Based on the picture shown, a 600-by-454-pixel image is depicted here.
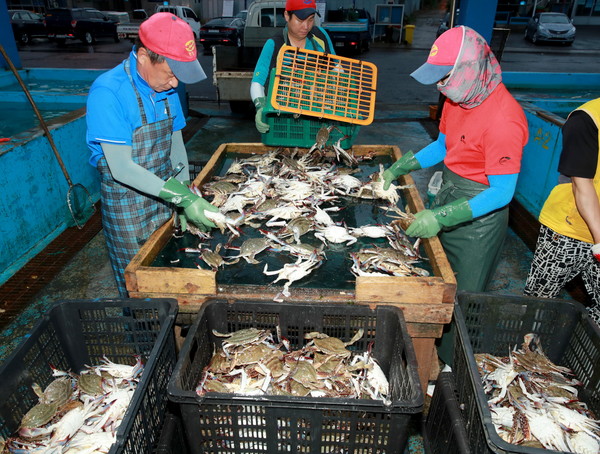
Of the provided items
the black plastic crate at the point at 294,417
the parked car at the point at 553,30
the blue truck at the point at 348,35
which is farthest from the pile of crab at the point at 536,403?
the parked car at the point at 553,30

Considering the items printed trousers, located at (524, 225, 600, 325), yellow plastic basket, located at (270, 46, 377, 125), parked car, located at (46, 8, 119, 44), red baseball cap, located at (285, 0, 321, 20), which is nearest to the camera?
printed trousers, located at (524, 225, 600, 325)

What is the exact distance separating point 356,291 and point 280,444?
86cm

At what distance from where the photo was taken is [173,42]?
7.97 ft

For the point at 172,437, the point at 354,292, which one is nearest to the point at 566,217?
the point at 354,292

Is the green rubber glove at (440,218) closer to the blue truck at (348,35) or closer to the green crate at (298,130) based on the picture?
the green crate at (298,130)

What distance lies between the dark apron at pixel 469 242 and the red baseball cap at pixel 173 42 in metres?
1.92

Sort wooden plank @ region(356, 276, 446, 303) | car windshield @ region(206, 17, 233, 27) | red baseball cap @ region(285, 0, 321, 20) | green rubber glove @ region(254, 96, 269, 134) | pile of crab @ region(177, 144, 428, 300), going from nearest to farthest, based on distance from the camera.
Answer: wooden plank @ region(356, 276, 446, 303) → pile of crab @ region(177, 144, 428, 300) → red baseball cap @ region(285, 0, 321, 20) → green rubber glove @ region(254, 96, 269, 134) → car windshield @ region(206, 17, 233, 27)

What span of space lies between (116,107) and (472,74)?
2.16 metres

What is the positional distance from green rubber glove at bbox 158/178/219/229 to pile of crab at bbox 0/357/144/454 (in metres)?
0.91

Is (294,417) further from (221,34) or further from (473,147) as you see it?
(221,34)

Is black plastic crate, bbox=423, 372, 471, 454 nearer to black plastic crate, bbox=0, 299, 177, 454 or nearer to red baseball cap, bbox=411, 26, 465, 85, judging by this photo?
black plastic crate, bbox=0, 299, 177, 454

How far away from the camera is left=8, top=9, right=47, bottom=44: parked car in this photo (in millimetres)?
24297

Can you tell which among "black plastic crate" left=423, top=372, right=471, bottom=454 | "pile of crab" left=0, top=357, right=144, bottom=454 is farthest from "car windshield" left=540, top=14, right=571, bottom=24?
"pile of crab" left=0, top=357, right=144, bottom=454

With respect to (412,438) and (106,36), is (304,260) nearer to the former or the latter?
(412,438)
